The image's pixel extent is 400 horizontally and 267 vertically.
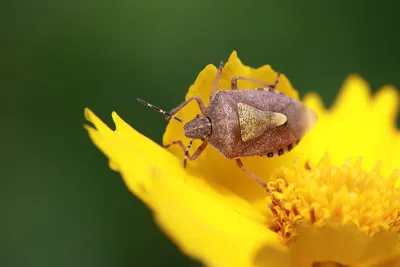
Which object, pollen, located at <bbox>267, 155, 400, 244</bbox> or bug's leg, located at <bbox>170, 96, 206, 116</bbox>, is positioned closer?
pollen, located at <bbox>267, 155, 400, 244</bbox>

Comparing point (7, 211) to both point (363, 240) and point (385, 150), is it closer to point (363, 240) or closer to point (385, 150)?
point (385, 150)

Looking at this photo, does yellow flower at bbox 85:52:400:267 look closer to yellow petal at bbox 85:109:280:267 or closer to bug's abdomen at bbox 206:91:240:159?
yellow petal at bbox 85:109:280:267

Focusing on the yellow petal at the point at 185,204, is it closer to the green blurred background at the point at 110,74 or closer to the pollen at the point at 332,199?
the pollen at the point at 332,199

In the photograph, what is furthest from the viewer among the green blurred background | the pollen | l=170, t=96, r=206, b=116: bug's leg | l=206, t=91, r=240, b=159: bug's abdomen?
the green blurred background

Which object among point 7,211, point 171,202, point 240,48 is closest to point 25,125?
point 7,211

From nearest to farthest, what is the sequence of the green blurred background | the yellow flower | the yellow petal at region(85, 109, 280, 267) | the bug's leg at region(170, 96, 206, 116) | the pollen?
the yellow petal at region(85, 109, 280, 267) → the yellow flower → the pollen → the bug's leg at region(170, 96, 206, 116) → the green blurred background

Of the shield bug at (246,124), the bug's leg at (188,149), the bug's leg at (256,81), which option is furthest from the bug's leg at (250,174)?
the bug's leg at (256,81)

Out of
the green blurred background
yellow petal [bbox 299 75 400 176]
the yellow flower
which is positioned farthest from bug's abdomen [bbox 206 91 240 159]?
the green blurred background

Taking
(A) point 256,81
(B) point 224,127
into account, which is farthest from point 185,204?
(A) point 256,81
